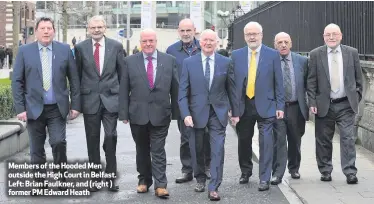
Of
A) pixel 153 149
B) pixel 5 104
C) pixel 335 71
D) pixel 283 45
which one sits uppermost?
pixel 283 45

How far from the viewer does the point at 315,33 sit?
13.8m

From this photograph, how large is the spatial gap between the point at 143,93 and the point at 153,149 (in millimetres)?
687

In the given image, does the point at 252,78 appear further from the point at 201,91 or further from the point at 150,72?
the point at 150,72

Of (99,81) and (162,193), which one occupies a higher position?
(99,81)

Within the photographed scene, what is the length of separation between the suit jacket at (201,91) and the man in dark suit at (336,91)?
1429 millimetres

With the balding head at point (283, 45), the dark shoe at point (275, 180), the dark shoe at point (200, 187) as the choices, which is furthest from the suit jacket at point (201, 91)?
the dark shoe at point (275, 180)

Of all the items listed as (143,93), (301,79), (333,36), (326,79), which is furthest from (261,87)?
Answer: (143,93)

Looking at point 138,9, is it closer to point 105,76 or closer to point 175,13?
point 175,13

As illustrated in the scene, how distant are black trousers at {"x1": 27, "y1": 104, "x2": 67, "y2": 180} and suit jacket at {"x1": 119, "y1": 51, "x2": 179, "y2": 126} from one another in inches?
29.6

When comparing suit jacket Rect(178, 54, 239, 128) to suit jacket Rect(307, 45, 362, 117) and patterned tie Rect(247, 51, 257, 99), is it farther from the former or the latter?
suit jacket Rect(307, 45, 362, 117)

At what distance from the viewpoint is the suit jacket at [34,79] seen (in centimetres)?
723

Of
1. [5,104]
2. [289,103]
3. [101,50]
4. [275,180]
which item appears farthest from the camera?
[5,104]

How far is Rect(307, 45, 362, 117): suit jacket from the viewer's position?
317 inches

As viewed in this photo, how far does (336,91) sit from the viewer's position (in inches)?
321
